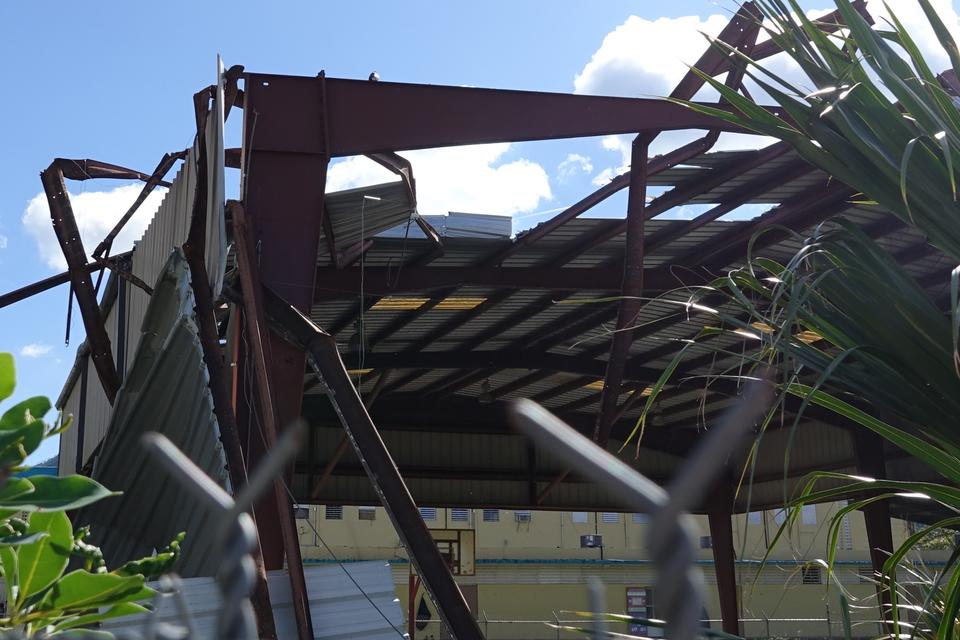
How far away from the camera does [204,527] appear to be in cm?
655

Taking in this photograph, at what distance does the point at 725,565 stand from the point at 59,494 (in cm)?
2119

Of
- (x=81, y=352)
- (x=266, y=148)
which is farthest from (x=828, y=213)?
(x=81, y=352)

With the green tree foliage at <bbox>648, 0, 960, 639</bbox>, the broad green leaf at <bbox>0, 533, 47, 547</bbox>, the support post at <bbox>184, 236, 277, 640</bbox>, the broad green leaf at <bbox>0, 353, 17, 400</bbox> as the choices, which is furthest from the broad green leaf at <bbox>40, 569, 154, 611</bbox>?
the support post at <bbox>184, 236, 277, 640</bbox>

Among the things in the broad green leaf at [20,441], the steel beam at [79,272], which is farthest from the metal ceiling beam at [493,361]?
the broad green leaf at [20,441]

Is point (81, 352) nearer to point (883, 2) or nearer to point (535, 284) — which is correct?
point (535, 284)

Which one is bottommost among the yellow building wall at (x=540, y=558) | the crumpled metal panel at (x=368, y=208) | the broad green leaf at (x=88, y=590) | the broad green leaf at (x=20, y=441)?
the yellow building wall at (x=540, y=558)

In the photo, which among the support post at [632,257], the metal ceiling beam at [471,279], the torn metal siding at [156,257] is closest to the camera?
A: the torn metal siding at [156,257]

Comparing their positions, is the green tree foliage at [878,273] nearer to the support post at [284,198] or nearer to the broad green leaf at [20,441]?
the broad green leaf at [20,441]

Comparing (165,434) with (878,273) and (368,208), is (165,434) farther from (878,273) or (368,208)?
(878,273)

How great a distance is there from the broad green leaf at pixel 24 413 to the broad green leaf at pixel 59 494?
150 mm

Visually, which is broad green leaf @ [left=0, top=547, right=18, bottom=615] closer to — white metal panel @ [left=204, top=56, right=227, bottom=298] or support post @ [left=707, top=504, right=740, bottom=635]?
white metal panel @ [left=204, top=56, right=227, bottom=298]

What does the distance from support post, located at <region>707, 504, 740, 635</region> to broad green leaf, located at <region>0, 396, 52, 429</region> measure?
62.0 feet

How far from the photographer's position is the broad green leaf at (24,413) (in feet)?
6.31

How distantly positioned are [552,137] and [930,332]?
618cm
